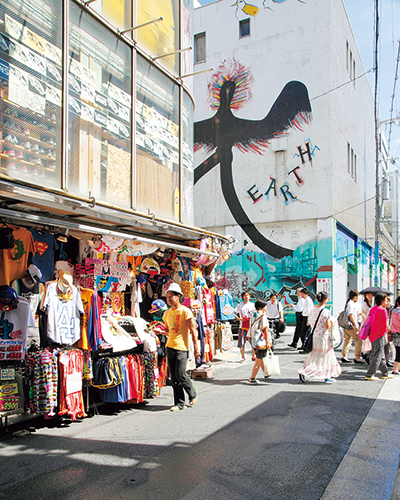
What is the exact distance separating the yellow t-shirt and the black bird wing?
56.4 ft

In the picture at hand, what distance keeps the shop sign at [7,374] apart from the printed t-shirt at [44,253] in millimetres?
1325

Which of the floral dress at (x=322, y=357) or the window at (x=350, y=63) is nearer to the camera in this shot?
the floral dress at (x=322, y=357)

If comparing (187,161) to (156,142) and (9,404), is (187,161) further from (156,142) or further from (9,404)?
(9,404)

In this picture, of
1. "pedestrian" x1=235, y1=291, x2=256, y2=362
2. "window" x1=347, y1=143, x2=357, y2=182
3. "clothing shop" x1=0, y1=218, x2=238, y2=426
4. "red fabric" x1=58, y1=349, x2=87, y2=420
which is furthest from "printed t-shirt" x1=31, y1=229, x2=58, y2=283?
"window" x1=347, y1=143, x2=357, y2=182

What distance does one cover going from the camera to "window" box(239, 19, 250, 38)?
76.3 feet

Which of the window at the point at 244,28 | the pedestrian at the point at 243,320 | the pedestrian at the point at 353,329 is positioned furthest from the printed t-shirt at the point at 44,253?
the window at the point at 244,28

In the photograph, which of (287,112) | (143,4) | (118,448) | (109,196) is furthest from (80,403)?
(287,112)

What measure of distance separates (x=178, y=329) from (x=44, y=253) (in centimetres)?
233

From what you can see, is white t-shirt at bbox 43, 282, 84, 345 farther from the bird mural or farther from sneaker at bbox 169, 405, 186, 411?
the bird mural

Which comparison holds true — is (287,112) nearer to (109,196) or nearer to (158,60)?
(158,60)

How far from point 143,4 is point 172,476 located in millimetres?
8194

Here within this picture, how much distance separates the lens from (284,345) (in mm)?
14352

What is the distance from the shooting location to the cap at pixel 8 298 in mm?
5398

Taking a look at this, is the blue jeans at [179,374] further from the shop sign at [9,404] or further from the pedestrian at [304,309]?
the pedestrian at [304,309]
